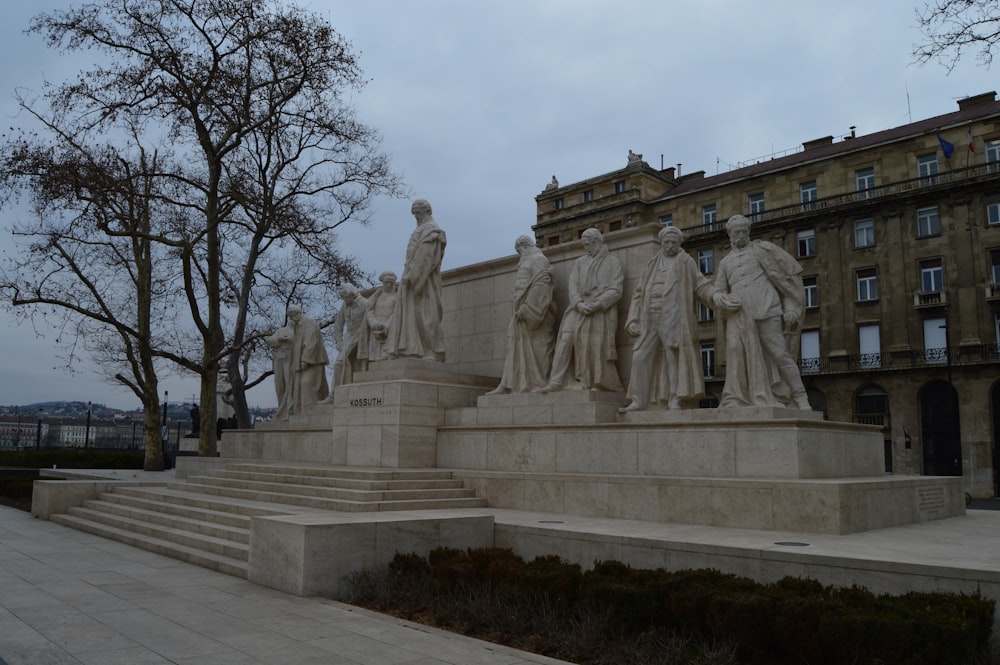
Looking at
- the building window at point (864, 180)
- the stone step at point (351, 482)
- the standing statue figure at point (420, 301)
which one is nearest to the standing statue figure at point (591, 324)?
the stone step at point (351, 482)

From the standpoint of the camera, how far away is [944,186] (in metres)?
37.6

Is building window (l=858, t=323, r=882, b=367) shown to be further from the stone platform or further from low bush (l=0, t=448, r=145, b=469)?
low bush (l=0, t=448, r=145, b=469)

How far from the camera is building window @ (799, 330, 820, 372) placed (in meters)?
41.3

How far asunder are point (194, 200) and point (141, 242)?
4.37 metres

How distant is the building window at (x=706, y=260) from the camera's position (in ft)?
149

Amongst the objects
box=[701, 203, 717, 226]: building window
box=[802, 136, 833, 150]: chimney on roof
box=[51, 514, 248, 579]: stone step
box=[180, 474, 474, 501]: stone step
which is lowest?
box=[51, 514, 248, 579]: stone step

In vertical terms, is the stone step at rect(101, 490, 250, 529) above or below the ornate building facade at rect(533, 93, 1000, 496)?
below

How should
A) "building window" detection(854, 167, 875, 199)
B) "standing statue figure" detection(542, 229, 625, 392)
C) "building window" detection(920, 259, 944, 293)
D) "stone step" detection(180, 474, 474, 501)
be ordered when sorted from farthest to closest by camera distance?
"building window" detection(854, 167, 875, 199)
"building window" detection(920, 259, 944, 293)
"standing statue figure" detection(542, 229, 625, 392)
"stone step" detection(180, 474, 474, 501)

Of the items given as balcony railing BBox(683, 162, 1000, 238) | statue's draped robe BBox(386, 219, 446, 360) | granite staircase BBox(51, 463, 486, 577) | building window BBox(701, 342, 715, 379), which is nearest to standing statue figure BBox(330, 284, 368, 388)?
statue's draped robe BBox(386, 219, 446, 360)

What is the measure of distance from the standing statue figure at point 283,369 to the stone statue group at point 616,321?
223 centimetres

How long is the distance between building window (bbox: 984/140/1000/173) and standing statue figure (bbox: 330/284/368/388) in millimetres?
32116

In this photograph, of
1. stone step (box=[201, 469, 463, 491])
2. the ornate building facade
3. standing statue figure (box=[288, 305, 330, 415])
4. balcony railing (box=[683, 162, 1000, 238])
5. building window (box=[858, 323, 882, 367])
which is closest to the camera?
stone step (box=[201, 469, 463, 491])

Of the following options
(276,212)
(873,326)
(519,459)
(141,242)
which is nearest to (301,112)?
(276,212)

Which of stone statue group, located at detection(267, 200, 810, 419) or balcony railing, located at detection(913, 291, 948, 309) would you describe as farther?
balcony railing, located at detection(913, 291, 948, 309)
